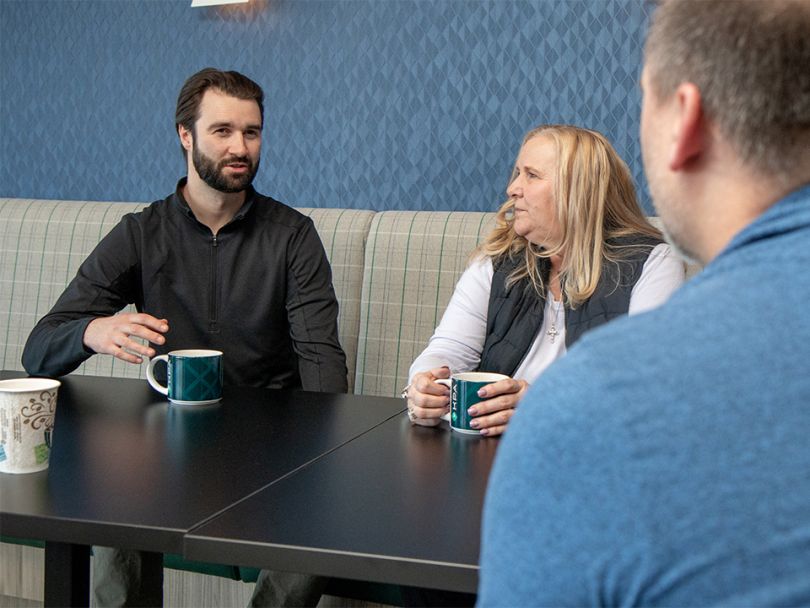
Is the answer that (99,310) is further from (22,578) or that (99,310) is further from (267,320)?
(22,578)

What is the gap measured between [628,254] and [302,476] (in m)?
0.99

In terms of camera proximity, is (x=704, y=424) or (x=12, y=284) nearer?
(x=704, y=424)

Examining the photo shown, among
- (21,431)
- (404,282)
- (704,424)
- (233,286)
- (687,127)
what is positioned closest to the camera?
(704,424)

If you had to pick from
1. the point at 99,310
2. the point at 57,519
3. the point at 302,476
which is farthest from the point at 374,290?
the point at 57,519

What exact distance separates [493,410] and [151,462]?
45 centimetres

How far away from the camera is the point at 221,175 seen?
2090 millimetres

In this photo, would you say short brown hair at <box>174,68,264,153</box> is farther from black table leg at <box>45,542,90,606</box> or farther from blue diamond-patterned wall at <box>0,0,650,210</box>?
black table leg at <box>45,542,90,606</box>

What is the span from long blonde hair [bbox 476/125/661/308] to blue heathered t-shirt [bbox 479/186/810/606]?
51.2 inches

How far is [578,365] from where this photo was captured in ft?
1.72

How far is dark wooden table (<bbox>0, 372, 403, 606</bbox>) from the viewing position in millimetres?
941

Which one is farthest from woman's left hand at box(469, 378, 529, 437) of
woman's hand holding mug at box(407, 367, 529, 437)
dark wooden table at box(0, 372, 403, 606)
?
dark wooden table at box(0, 372, 403, 606)

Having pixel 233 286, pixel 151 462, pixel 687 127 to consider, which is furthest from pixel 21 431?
pixel 233 286

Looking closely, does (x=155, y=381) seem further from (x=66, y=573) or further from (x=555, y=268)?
(x=555, y=268)

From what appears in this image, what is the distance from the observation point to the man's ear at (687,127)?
0.59 metres
